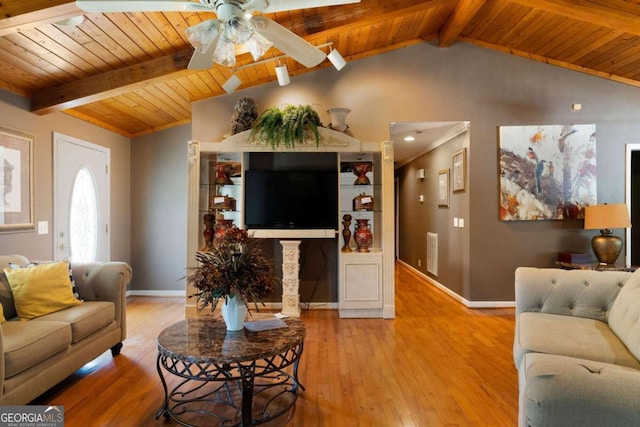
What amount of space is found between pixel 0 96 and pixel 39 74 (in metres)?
0.38

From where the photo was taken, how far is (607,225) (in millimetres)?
3963

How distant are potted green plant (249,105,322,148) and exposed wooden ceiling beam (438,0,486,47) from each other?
1.83 metres

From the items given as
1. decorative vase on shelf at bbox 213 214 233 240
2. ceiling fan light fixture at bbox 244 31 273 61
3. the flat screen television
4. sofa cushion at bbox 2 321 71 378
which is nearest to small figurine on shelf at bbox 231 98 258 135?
the flat screen television

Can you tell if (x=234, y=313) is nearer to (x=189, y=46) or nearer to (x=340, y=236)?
(x=340, y=236)

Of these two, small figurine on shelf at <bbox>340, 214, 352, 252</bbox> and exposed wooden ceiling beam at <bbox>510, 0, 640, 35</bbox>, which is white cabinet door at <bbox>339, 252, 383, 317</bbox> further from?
exposed wooden ceiling beam at <bbox>510, 0, 640, 35</bbox>

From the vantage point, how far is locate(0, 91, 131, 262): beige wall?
330 centimetres

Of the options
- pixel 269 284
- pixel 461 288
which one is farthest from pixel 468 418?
pixel 461 288

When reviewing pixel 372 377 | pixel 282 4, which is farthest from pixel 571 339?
pixel 282 4

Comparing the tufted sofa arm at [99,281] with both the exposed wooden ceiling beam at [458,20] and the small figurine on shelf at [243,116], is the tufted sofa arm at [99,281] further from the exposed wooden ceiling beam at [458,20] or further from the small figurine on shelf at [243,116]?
the exposed wooden ceiling beam at [458,20]

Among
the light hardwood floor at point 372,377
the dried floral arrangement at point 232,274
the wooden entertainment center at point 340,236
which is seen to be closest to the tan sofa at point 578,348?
the light hardwood floor at point 372,377

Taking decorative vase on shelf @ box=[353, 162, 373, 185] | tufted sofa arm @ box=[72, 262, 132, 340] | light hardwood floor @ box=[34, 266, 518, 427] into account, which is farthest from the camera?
decorative vase on shelf @ box=[353, 162, 373, 185]

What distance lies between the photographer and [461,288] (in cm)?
479

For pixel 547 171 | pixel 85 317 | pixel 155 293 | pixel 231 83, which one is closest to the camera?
pixel 85 317

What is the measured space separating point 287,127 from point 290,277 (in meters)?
1.72
